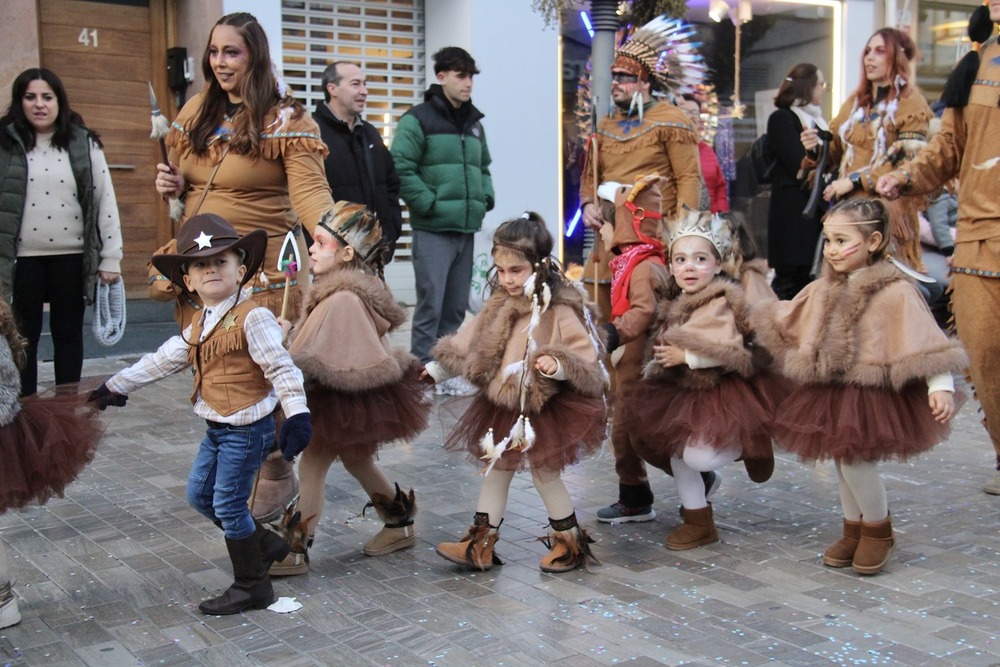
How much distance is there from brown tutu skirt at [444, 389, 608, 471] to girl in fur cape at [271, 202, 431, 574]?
32cm

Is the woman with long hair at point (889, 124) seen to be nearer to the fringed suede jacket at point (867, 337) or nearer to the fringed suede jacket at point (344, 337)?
the fringed suede jacket at point (867, 337)

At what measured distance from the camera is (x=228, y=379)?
13.7ft

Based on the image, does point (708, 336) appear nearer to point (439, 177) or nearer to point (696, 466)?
point (696, 466)

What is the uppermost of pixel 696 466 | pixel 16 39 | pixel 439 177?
pixel 16 39

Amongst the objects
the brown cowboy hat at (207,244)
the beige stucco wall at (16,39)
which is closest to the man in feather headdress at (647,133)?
the brown cowboy hat at (207,244)

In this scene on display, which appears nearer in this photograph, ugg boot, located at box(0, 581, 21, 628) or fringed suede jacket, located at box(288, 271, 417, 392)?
ugg boot, located at box(0, 581, 21, 628)

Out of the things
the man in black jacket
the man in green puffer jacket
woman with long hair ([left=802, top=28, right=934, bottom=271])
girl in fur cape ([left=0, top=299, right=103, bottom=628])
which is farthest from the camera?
the man in green puffer jacket

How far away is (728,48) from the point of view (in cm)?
1401

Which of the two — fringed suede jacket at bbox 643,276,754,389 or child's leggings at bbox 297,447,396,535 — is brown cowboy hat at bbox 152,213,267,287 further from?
fringed suede jacket at bbox 643,276,754,389

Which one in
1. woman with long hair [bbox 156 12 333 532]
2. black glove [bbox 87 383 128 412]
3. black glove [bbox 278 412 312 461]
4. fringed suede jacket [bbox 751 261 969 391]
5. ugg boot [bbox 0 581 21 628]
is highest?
woman with long hair [bbox 156 12 333 532]

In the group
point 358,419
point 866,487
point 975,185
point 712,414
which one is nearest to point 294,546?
point 358,419

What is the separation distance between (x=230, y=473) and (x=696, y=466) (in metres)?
1.90

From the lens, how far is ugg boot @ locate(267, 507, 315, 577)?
15.1 feet

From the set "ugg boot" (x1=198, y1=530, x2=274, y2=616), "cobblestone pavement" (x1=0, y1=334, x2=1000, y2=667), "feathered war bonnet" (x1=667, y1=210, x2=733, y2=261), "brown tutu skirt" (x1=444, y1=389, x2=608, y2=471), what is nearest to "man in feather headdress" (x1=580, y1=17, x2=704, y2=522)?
"feathered war bonnet" (x1=667, y1=210, x2=733, y2=261)
